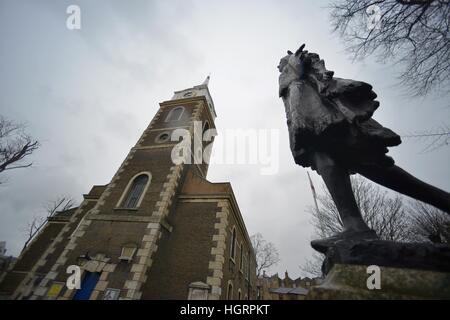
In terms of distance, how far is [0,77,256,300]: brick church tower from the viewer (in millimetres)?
8633

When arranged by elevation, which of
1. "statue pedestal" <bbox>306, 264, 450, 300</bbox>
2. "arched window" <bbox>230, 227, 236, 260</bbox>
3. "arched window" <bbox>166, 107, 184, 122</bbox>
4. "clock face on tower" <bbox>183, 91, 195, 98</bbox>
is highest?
"clock face on tower" <bbox>183, 91, 195, 98</bbox>

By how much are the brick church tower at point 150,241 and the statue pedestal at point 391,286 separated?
27.5 feet

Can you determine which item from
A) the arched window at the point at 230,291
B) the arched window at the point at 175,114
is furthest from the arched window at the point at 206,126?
the arched window at the point at 230,291

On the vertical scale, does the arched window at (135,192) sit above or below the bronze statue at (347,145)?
above

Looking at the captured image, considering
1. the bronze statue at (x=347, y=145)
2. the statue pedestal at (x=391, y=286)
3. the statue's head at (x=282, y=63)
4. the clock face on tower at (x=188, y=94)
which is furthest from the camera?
the clock face on tower at (x=188, y=94)

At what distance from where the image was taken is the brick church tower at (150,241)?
863 centimetres

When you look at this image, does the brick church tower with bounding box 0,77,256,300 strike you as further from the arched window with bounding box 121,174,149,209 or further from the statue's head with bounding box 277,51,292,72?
the statue's head with bounding box 277,51,292,72

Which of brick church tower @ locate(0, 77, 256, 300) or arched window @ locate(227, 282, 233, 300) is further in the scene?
arched window @ locate(227, 282, 233, 300)

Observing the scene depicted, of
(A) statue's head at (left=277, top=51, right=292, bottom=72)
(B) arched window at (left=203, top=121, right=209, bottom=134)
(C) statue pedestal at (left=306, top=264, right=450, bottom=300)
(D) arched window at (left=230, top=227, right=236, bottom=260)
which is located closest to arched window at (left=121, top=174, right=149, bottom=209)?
(D) arched window at (left=230, top=227, right=236, bottom=260)

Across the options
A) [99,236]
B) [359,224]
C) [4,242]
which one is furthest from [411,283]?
[4,242]

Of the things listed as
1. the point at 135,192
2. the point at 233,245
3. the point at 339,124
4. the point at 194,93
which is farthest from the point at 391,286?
the point at 194,93

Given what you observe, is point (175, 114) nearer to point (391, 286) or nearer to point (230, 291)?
point (230, 291)

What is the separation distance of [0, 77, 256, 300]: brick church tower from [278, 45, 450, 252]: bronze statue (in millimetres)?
8244

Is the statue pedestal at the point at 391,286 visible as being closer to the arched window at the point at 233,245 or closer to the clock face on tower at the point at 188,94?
the arched window at the point at 233,245
